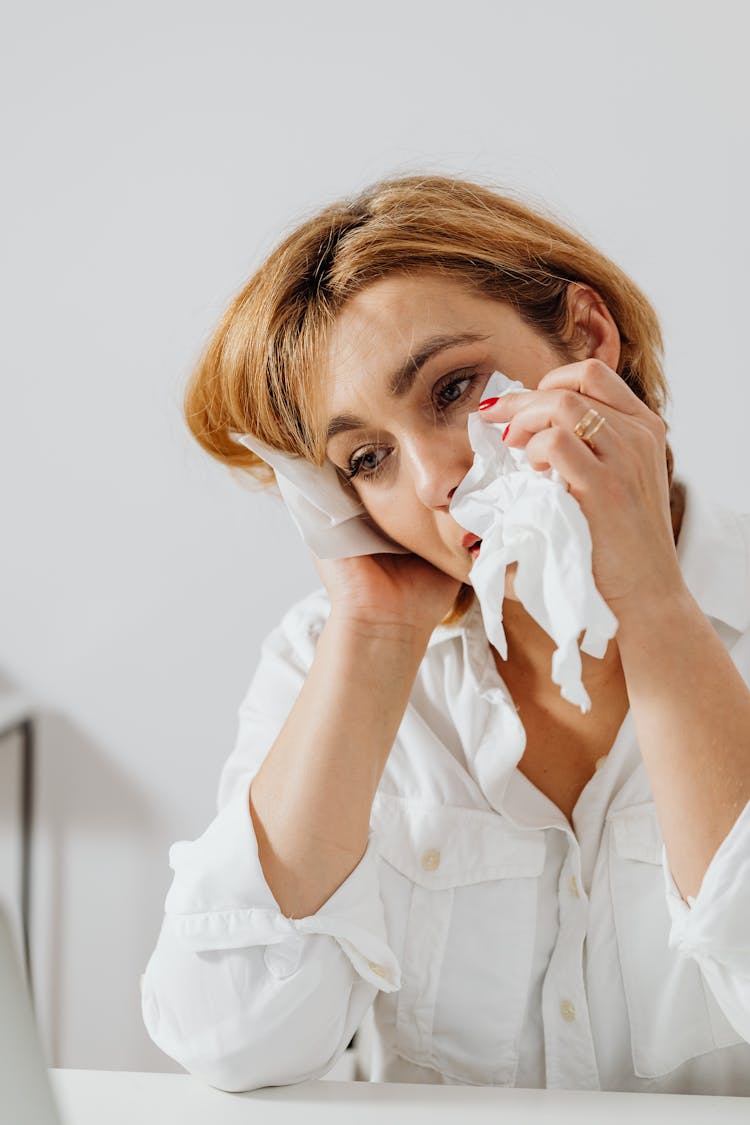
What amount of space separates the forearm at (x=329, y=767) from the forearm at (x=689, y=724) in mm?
268

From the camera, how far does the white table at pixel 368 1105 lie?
78 centimetres

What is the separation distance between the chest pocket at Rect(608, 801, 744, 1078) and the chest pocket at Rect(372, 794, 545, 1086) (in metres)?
0.08

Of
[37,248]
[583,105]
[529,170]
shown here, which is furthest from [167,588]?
[583,105]

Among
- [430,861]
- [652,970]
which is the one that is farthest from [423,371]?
[652,970]

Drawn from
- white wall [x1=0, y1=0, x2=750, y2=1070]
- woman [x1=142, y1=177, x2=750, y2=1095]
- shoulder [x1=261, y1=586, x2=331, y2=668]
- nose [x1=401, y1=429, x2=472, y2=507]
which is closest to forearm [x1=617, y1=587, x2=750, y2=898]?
woman [x1=142, y1=177, x2=750, y2=1095]

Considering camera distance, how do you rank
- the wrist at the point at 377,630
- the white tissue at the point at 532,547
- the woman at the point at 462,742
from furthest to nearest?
the wrist at the point at 377,630 < the woman at the point at 462,742 < the white tissue at the point at 532,547

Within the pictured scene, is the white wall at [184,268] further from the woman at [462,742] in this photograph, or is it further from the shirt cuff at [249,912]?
the shirt cuff at [249,912]

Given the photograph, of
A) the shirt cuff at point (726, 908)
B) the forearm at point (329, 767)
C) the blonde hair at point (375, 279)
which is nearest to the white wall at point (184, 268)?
the blonde hair at point (375, 279)

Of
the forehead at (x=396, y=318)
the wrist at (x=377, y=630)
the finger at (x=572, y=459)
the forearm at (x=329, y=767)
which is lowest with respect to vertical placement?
the forearm at (x=329, y=767)

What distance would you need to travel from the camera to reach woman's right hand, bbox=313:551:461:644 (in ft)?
3.66

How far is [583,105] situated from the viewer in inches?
71.6

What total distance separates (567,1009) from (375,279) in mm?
703

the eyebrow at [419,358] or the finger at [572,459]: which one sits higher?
the eyebrow at [419,358]

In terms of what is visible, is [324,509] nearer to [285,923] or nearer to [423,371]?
[423,371]
